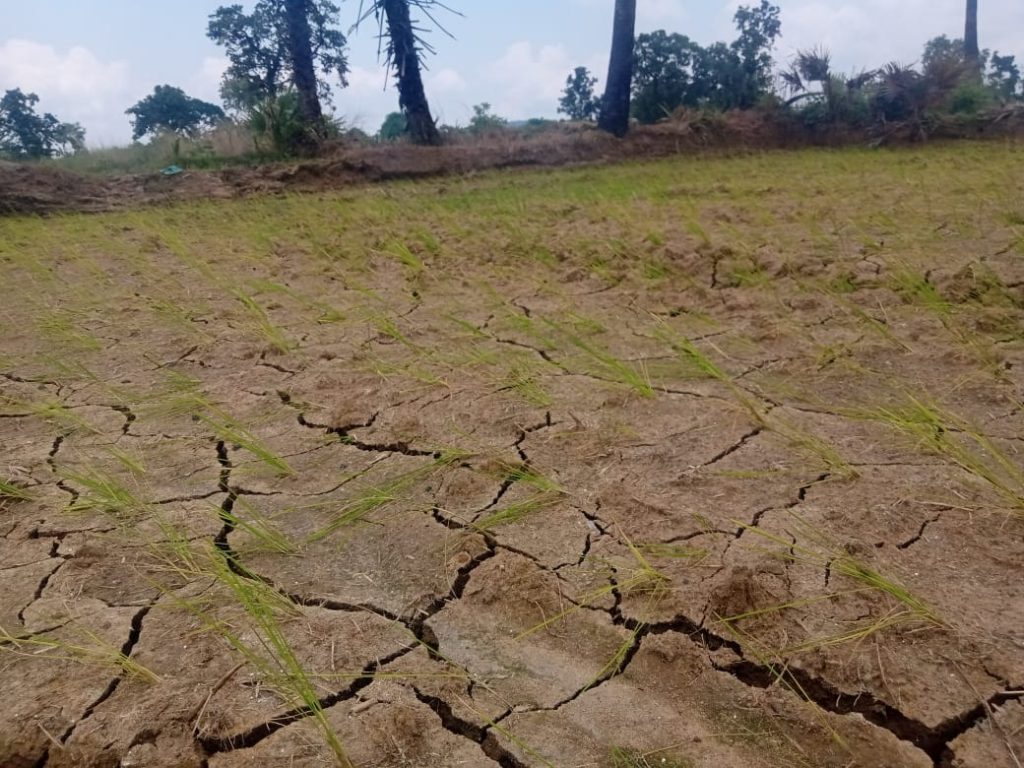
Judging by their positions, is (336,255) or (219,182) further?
(219,182)

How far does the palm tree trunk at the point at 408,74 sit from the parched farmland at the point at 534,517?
655 centimetres

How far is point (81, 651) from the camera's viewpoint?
127cm

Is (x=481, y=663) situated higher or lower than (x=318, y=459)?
lower

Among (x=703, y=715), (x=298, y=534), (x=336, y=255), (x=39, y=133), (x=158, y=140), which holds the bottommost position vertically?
(x=703, y=715)

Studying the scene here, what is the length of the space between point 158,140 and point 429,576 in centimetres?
1003

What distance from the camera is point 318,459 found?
2004mm

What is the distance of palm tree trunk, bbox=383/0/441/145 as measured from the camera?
911cm

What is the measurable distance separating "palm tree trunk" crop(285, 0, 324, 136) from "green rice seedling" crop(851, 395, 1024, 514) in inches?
329

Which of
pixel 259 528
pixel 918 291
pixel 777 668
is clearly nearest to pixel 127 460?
pixel 259 528

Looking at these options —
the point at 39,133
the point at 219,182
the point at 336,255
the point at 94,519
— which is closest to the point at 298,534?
the point at 94,519

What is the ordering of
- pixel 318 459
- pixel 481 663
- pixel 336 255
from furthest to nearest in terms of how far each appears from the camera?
pixel 336 255
pixel 318 459
pixel 481 663

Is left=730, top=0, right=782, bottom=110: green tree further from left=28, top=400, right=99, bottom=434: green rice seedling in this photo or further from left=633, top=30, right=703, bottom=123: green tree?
left=28, top=400, right=99, bottom=434: green rice seedling

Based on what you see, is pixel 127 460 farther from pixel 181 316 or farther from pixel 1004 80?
pixel 1004 80

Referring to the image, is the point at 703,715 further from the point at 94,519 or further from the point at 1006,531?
the point at 94,519
